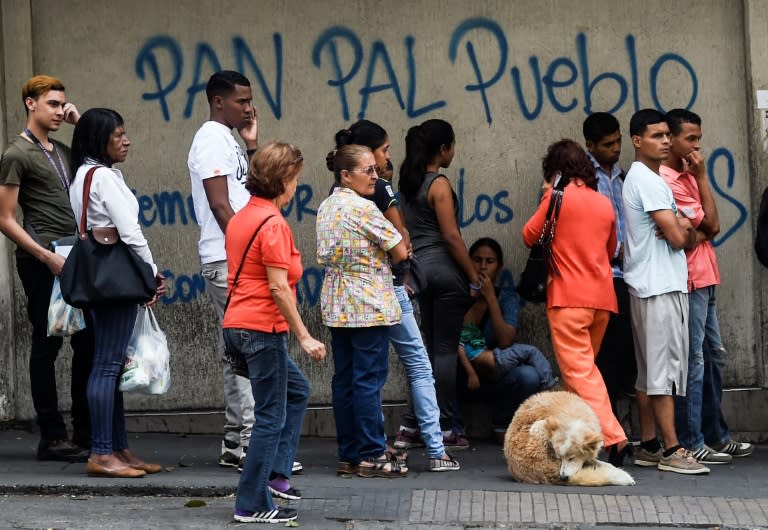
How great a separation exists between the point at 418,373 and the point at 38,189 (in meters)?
2.22

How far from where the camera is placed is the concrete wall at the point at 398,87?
8758 millimetres

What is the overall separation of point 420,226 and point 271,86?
139cm

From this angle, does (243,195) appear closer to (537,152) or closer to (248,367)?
(248,367)

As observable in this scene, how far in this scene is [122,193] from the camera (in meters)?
7.18

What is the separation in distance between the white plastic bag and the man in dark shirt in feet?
1.71

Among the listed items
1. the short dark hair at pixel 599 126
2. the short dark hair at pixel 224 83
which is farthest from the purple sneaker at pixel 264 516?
the short dark hair at pixel 599 126

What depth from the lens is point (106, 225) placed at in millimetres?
7199

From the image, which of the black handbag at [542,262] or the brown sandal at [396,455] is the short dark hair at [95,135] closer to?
the brown sandal at [396,455]

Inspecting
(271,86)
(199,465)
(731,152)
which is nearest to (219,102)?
(271,86)

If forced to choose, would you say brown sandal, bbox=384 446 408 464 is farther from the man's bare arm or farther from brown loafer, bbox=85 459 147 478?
the man's bare arm

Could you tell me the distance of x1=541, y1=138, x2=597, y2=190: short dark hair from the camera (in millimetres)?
7754

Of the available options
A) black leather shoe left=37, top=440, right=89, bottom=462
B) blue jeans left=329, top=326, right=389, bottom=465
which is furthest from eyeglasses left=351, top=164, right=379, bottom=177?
black leather shoe left=37, top=440, right=89, bottom=462

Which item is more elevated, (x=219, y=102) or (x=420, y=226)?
(x=219, y=102)

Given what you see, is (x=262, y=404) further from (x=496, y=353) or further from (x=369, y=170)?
(x=496, y=353)
